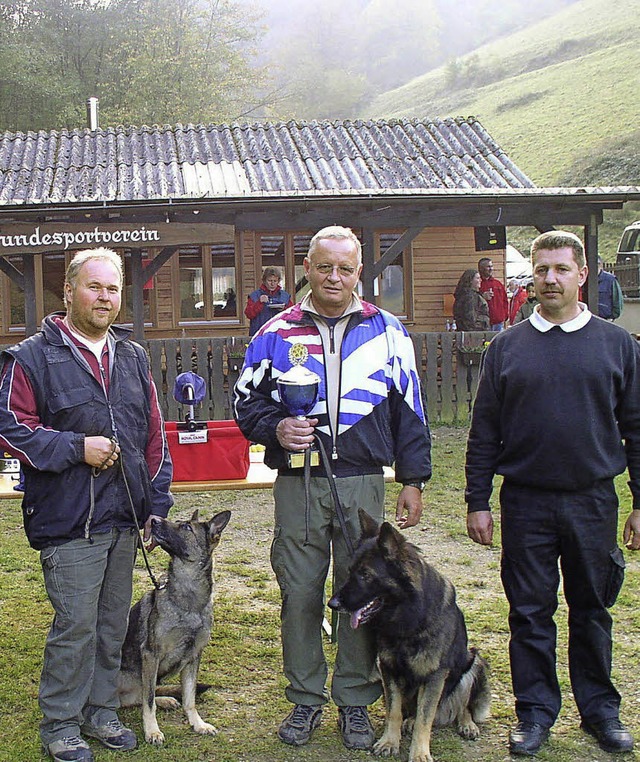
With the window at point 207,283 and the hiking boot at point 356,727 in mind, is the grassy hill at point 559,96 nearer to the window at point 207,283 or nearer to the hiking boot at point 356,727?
the window at point 207,283

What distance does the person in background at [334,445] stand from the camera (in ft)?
11.7

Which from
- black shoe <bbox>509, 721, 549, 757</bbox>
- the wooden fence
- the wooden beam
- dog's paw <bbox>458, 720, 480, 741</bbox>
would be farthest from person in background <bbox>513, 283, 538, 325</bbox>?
black shoe <bbox>509, 721, 549, 757</bbox>

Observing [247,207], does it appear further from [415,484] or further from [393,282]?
[415,484]

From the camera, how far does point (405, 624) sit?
340 cm

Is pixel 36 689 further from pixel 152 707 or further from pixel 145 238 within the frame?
pixel 145 238

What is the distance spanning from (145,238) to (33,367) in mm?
8474

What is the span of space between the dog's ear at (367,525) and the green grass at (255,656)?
0.89 m

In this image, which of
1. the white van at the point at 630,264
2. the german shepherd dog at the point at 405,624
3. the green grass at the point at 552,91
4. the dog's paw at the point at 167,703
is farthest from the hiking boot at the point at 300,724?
the green grass at the point at 552,91

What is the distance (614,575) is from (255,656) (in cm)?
203

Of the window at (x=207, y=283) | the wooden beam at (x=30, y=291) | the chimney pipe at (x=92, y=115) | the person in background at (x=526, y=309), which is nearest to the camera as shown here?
the wooden beam at (x=30, y=291)

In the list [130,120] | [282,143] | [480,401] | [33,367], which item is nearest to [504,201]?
[282,143]

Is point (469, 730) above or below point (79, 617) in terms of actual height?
below

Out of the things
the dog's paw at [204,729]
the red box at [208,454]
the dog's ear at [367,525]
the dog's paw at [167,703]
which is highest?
the red box at [208,454]

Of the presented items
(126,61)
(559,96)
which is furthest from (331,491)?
(559,96)
